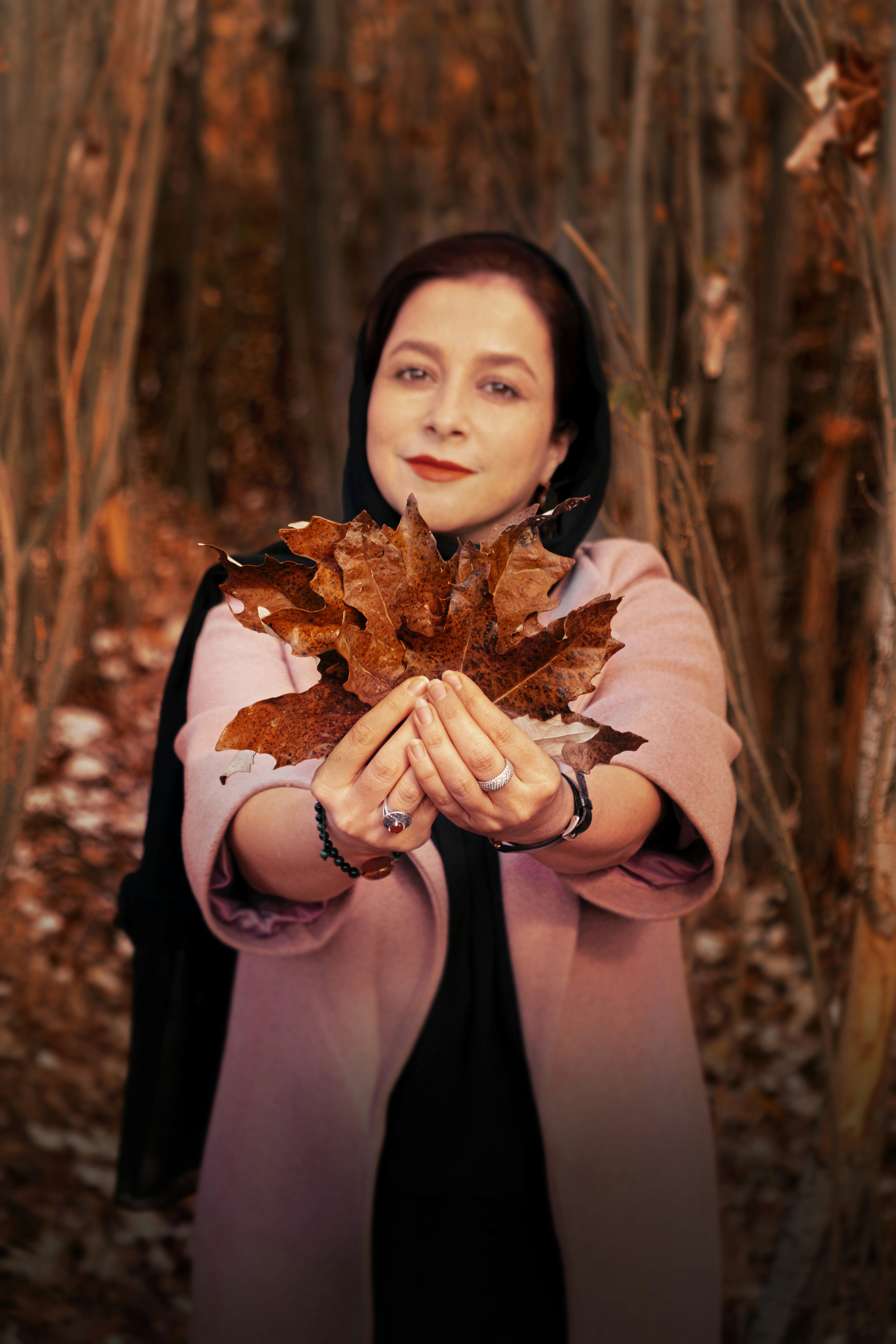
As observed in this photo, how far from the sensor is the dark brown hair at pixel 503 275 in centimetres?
91

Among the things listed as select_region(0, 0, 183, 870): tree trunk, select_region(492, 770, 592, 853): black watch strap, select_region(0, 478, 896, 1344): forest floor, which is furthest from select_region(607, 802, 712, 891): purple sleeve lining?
select_region(0, 0, 183, 870): tree trunk

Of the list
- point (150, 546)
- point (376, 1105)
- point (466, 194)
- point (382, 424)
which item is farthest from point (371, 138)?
point (376, 1105)

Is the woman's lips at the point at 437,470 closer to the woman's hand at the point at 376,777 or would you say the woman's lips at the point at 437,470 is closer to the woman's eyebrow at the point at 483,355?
the woman's eyebrow at the point at 483,355

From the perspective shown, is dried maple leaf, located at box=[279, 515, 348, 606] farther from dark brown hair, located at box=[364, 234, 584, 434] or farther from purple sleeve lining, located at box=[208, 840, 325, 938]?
dark brown hair, located at box=[364, 234, 584, 434]

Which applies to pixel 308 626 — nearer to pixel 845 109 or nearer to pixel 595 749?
pixel 595 749

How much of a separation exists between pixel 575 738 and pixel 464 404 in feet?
1.30

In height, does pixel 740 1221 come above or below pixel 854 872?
below

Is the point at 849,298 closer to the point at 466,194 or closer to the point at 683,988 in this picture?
the point at 683,988

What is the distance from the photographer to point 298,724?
580mm

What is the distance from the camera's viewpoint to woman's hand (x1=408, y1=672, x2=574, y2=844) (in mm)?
549

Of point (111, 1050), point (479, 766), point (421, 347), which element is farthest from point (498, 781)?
point (111, 1050)

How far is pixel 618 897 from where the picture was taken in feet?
2.58

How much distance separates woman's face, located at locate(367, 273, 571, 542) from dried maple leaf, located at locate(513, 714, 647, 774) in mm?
328

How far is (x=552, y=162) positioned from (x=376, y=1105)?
1455 mm
